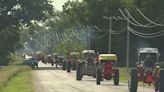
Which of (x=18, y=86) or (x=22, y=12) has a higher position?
(x=22, y=12)

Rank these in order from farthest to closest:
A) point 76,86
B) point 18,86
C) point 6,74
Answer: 1. point 6,74
2. point 76,86
3. point 18,86

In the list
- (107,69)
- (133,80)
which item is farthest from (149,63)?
(107,69)

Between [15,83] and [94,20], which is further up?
[94,20]

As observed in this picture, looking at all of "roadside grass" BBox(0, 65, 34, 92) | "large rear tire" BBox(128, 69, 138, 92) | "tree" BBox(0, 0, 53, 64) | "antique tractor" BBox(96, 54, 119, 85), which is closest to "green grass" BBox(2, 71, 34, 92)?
"roadside grass" BBox(0, 65, 34, 92)

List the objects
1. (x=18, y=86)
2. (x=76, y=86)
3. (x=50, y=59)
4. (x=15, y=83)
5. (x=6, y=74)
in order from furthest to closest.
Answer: (x=50, y=59)
(x=6, y=74)
(x=15, y=83)
(x=76, y=86)
(x=18, y=86)

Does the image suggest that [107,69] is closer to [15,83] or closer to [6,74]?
[15,83]

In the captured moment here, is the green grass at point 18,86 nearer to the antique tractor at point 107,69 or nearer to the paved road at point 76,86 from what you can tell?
the paved road at point 76,86

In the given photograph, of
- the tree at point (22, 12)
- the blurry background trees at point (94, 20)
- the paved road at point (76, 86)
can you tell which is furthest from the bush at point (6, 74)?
the tree at point (22, 12)

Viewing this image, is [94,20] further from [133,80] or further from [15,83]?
[133,80]

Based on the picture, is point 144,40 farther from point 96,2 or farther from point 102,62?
point 102,62

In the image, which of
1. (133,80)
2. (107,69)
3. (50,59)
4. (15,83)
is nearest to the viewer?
(133,80)

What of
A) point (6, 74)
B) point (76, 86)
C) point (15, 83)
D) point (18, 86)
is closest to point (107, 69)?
point (76, 86)

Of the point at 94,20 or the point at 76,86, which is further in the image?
the point at 94,20

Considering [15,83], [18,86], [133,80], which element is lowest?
[18,86]
